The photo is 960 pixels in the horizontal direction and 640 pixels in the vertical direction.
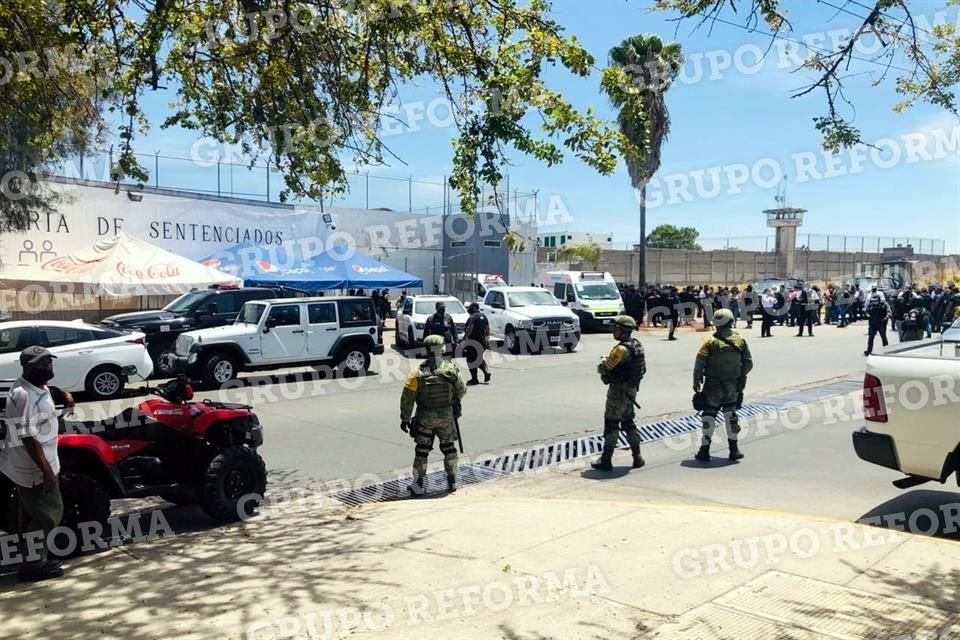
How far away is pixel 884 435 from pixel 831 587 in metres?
1.80

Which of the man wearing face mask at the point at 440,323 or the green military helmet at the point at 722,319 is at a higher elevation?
the green military helmet at the point at 722,319

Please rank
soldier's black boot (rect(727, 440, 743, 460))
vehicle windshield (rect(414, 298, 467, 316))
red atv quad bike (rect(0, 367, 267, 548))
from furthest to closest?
vehicle windshield (rect(414, 298, 467, 316)) < soldier's black boot (rect(727, 440, 743, 460)) < red atv quad bike (rect(0, 367, 267, 548))

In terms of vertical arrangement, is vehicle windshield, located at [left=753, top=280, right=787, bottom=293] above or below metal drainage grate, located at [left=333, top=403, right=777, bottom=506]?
above

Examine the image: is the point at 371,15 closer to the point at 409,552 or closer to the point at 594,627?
the point at 409,552

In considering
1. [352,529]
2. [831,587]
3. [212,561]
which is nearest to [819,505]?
[831,587]

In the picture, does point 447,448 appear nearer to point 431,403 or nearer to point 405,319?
point 431,403

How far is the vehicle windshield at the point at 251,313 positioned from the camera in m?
15.3

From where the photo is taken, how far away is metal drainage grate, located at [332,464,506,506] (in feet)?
24.1

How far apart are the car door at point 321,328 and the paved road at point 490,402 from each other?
75 centimetres

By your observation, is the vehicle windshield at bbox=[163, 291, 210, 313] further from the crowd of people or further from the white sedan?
the crowd of people

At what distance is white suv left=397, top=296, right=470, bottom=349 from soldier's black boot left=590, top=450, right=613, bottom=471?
1265 centimetres

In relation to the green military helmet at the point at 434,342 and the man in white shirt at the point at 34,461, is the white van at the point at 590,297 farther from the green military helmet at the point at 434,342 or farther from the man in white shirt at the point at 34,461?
the man in white shirt at the point at 34,461

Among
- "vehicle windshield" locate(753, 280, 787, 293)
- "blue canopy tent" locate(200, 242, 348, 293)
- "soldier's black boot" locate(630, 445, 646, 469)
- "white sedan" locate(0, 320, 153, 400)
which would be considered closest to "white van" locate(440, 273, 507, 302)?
"blue canopy tent" locate(200, 242, 348, 293)

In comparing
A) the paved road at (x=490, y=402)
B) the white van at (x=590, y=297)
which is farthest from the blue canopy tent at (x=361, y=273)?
the white van at (x=590, y=297)
